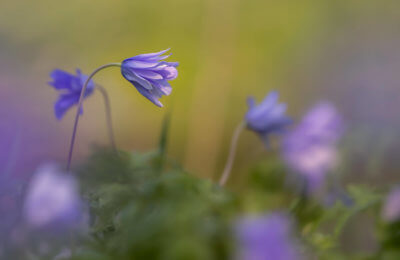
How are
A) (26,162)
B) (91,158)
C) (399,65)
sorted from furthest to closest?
(399,65), (26,162), (91,158)

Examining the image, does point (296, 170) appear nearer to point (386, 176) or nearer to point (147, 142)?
point (386, 176)

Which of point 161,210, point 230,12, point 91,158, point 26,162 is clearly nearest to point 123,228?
point 161,210

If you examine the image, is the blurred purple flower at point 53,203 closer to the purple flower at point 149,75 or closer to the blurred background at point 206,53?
the purple flower at point 149,75

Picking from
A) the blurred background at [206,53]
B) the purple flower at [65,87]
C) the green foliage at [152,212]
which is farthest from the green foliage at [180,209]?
the blurred background at [206,53]

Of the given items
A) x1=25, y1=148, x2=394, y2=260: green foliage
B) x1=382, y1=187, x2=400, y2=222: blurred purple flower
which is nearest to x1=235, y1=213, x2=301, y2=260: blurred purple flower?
x1=25, y1=148, x2=394, y2=260: green foliage

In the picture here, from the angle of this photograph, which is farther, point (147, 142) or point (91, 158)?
point (147, 142)

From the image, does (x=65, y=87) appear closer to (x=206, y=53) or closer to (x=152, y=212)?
(x=152, y=212)

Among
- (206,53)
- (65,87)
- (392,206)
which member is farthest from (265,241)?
(206,53)

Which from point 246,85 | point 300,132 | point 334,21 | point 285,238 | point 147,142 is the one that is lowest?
point 285,238
